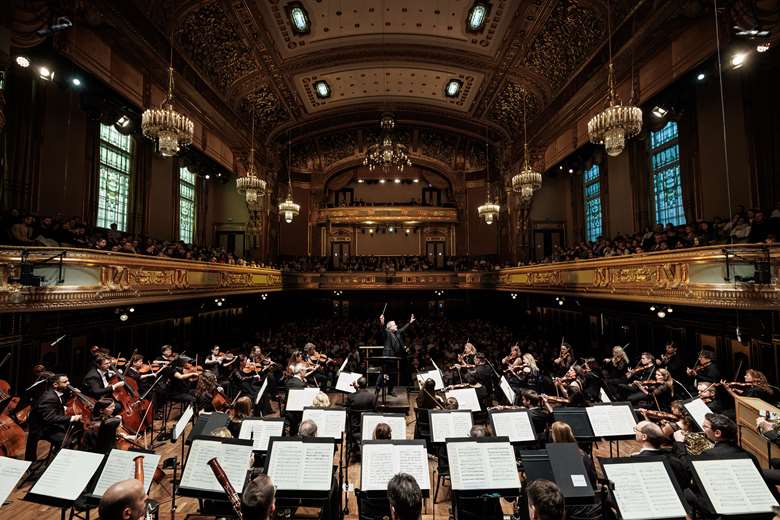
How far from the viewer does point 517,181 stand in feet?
38.0

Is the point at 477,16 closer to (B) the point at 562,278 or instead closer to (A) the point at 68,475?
(B) the point at 562,278

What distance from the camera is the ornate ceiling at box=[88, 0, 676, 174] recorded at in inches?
439

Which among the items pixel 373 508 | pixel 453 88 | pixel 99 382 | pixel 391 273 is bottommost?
pixel 373 508

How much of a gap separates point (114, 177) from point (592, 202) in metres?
16.6

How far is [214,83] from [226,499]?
13.9 meters

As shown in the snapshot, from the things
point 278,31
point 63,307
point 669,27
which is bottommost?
point 63,307

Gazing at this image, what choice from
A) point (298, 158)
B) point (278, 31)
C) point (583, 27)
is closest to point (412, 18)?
point (278, 31)

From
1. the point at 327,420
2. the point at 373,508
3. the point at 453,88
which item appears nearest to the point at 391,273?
the point at 453,88

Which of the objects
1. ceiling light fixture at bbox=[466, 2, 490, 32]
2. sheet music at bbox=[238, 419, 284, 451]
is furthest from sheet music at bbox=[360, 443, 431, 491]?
ceiling light fixture at bbox=[466, 2, 490, 32]

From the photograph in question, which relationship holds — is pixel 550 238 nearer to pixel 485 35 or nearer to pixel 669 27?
pixel 485 35

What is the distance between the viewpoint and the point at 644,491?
287cm

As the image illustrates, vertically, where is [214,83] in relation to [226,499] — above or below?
above

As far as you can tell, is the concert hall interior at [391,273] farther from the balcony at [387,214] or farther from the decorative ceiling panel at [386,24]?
the balcony at [387,214]

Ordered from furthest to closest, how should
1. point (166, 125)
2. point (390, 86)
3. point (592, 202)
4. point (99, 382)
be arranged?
point (390, 86) < point (592, 202) < point (166, 125) < point (99, 382)
